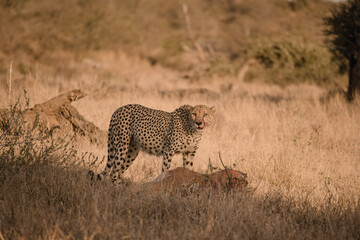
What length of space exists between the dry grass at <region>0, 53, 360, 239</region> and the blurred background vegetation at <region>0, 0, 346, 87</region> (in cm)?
516

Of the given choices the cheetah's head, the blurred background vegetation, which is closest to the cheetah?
the cheetah's head

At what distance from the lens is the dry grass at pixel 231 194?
106 inches

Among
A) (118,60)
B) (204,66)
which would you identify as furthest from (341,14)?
(118,60)

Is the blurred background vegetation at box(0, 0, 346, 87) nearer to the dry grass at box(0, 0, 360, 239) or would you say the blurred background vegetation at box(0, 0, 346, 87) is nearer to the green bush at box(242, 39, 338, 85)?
the green bush at box(242, 39, 338, 85)

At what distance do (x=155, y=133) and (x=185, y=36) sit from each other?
23939 millimetres

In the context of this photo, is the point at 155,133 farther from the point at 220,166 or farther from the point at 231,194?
the point at 231,194

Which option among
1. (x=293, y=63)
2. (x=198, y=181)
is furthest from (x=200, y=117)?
(x=293, y=63)

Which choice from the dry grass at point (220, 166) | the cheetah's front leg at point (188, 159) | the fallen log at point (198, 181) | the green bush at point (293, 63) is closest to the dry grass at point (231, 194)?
the dry grass at point (220, 166)

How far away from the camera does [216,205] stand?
306cm

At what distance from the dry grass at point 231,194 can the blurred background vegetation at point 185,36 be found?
203 inches

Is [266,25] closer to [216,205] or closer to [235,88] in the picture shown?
[235,88]

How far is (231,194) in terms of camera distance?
336cm

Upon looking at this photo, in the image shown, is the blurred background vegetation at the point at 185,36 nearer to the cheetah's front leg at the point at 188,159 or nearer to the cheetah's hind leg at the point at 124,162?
the cheetah's hind leg at the point at 124,162

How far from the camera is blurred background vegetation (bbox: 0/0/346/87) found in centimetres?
1620
